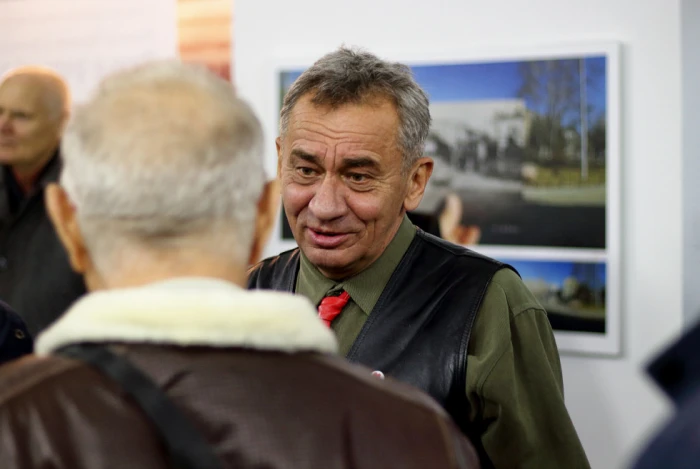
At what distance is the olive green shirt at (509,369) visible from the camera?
1.82 m

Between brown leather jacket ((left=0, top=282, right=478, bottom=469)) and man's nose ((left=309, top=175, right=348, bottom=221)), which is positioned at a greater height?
man's nose ((left=309, top=175, right=348, bottom=221))

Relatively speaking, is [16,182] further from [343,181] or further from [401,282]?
[401,282]

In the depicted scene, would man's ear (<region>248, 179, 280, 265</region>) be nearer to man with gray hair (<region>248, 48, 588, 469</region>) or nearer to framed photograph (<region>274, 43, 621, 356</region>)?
man with gray hair (<region>248, 48, 588, 469</region>)

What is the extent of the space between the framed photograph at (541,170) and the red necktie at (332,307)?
1.16 meters

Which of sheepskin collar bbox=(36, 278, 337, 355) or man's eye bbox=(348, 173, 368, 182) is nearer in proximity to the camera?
sheepskin collar bbox=(36, 278, 337, 355)

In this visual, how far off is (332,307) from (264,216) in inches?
37.7

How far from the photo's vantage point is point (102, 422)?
0.82 metres

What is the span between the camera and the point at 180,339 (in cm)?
87

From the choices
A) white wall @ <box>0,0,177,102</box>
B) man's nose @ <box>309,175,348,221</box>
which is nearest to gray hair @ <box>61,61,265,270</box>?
man's nose @ <box>309,175,348,221</box>

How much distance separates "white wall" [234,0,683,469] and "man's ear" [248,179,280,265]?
5.63 feet

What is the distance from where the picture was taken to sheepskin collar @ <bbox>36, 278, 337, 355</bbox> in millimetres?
872

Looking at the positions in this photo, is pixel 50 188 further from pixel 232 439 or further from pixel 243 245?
pixel 232 439

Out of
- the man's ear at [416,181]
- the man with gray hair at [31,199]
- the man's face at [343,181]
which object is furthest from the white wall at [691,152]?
the man with gray hair at [31,199]

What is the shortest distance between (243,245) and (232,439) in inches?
8.9
